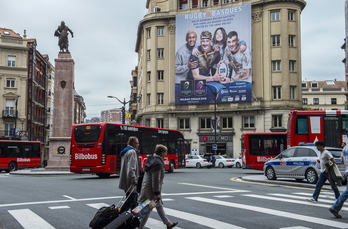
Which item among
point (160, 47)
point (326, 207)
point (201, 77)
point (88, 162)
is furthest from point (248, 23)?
point (326, 207)

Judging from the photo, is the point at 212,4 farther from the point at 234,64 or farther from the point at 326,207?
the point at 326,207

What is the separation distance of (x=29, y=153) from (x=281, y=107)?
1158 inches

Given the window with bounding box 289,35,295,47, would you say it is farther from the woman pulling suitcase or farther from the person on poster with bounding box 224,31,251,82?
the woman pulling suitcase

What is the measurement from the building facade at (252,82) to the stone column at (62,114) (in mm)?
22141

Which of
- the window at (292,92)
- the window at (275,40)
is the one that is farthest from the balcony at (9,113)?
the window at (292,92)

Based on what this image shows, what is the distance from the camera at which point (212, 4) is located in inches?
2216

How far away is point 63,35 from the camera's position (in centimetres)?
3284

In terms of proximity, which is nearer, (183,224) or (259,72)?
(183,224)

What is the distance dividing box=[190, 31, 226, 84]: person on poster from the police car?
1315 inches

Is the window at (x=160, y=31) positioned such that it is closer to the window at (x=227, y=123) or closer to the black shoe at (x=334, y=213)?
the window at (x=227, y=123)

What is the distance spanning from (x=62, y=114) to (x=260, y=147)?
14855mm

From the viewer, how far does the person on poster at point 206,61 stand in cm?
5275

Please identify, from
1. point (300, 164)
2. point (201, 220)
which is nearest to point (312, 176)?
point (300, 164)

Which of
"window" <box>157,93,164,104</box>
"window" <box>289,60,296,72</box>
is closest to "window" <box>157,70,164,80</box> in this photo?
"window" <box>157,93,164,104</box>
